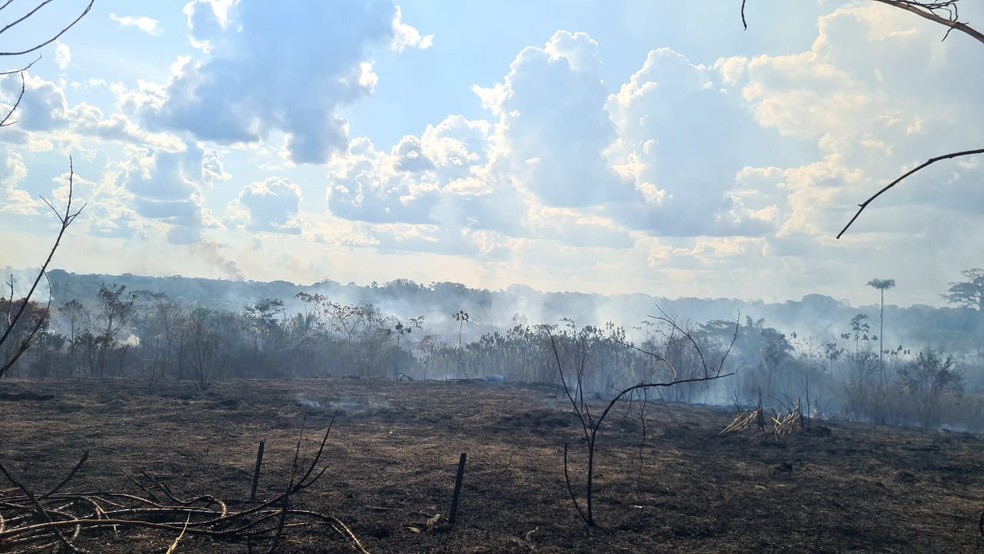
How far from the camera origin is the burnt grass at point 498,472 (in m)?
6.45

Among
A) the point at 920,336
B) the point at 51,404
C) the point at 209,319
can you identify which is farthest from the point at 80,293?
the point at 920,336

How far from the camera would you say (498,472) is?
938 centimetres

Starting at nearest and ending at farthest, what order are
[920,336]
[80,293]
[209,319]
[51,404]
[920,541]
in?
[920,541] < [51,404] < [209,319] < [80,293] < [920,336]

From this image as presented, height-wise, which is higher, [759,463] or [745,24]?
[745,24]

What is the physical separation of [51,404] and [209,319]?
72.2ft

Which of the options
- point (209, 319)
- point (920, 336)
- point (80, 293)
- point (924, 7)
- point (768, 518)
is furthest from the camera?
point (920, 336)

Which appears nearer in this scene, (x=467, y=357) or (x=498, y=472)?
(x=498, y=472)

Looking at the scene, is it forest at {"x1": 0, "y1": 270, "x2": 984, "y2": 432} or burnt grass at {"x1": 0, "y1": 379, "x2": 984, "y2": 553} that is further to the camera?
forest at {"x1": 0, "y1": 270, "x2": 984, "y2": 432}

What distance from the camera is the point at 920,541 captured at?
680 centimetres

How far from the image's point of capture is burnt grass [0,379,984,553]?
645 centimetres

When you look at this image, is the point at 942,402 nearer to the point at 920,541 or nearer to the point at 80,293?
the point at 920,541

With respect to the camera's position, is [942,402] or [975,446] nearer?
[975,446]

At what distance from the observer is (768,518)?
24.3ft

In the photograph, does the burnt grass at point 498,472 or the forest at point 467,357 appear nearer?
the burnt grass at point 498,472
